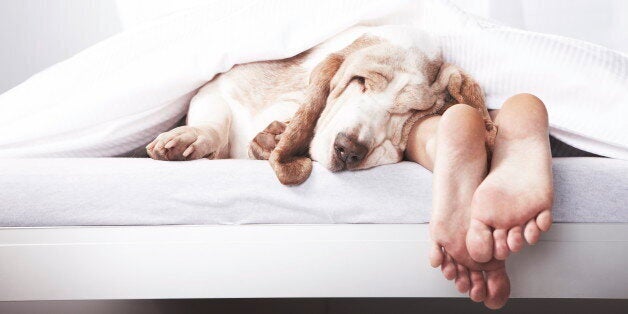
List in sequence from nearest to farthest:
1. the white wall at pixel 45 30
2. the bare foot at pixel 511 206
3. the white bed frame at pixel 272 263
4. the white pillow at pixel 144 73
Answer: the bare foot at pixel 511 206 < the white bed frame at pixel 272 263 < the white pillow at pixel 144 73 < the white wall at pixel 45 30

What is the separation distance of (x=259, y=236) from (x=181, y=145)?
28 cm

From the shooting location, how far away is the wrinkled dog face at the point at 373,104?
1095 mm

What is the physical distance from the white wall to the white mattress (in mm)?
1640

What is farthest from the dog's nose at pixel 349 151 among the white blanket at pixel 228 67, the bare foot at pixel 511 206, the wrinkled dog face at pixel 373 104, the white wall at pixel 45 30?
the white wall at pixel 45 30

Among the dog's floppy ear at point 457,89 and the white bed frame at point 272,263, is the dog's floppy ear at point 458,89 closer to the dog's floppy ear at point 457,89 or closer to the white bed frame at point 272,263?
the dog's floppy ear at point 457,89

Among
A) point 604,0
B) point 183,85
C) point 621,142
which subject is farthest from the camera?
point 604,0

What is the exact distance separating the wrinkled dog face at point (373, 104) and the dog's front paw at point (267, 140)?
11 cm

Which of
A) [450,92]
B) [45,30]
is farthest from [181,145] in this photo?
[45,30]

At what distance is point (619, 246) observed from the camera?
3.34 feet

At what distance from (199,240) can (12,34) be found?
195cm

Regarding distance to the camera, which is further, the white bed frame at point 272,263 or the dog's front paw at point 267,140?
the dog's front paw at point 267,140

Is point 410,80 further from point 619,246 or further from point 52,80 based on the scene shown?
point 52,80

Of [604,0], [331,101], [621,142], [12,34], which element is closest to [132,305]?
[331,101]

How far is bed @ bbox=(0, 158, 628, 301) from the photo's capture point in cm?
102
